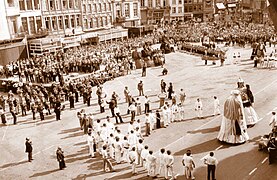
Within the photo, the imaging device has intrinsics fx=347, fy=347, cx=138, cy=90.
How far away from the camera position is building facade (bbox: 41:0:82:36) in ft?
187

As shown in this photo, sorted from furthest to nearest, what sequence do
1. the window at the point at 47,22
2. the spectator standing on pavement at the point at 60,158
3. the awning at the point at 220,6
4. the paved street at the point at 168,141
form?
the awning at the point at 220,6, the window at the point at 47,22, the spectator standing on pavement at the point at 60,158, the paved street at the point at 168,141

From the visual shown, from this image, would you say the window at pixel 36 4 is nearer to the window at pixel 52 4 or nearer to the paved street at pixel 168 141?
the window at pixel 52 4

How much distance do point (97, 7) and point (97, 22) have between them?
279 cm

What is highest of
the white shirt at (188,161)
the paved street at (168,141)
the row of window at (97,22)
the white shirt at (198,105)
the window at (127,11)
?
the window at (127,11)

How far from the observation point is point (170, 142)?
20.7 meters

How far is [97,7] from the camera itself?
65.7m

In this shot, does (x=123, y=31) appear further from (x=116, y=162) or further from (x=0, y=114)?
(x=116, y=162)

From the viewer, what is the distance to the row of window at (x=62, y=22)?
57.6 meters

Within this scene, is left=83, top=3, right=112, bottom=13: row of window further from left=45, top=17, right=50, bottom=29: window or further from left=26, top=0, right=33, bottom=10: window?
left=26, top=0, right=33, bottom=10: window

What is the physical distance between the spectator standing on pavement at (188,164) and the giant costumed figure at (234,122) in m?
4.30

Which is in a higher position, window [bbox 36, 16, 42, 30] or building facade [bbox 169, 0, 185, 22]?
building facade [bbox 169, 0, 185, 22]

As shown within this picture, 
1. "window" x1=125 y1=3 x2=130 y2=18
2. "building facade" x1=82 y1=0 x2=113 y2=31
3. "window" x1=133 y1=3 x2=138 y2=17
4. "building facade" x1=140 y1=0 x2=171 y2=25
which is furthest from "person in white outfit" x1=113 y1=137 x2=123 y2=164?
"building facade" x1=140 y1=0 x2=171 y2=25

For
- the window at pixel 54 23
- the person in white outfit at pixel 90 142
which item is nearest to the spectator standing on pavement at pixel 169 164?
the person in white outfit at pixel 90 142

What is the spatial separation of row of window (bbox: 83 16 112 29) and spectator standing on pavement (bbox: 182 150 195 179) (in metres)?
51.7
